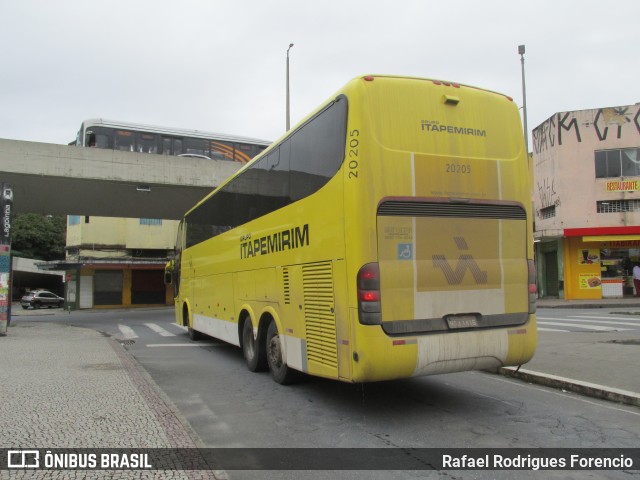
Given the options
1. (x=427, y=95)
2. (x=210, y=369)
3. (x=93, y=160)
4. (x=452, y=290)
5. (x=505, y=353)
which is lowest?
(x=210, y=369)

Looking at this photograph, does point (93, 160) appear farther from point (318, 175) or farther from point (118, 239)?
point (118, 239)

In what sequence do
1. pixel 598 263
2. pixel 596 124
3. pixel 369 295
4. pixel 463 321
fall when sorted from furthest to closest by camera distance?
1. pixel 596 124
2. pixel 598 263
3. pixel 463 321
4. pixel 369 295

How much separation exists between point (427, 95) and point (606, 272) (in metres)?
25.4

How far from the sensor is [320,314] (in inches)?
247

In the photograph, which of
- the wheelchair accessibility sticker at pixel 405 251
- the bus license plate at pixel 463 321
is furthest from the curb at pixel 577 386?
the wheelchair accessibility sticker at pixel 405 251

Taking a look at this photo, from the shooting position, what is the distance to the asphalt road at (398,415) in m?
5.12

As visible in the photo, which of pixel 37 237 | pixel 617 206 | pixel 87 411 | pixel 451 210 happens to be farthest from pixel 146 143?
pixel 37 237

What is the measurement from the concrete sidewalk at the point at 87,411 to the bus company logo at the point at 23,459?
0.46ft

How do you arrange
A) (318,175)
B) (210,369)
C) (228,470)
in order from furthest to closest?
(210,369), (318,175), (228,470)

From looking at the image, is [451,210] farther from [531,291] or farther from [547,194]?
[547,194]

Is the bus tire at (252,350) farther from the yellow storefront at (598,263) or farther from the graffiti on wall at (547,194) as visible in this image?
the graffiti on wall at (547,194)

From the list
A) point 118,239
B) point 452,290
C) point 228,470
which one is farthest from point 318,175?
point 118,239

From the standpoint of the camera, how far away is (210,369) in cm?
970

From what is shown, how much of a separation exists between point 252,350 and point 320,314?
3.24m
